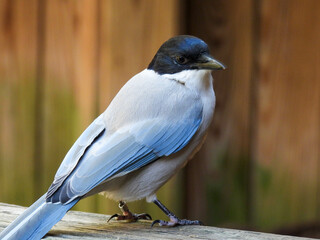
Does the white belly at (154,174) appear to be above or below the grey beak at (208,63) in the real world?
below

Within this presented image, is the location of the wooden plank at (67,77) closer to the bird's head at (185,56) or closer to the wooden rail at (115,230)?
the bird's head at (185,56)

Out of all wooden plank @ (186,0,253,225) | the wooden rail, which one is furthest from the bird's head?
wooden plank @ (186,0,253,225)

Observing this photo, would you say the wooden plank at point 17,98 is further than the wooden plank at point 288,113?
No

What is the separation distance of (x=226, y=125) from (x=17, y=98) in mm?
1194

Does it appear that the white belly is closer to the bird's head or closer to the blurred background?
the bird's head

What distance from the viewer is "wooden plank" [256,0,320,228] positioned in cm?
443

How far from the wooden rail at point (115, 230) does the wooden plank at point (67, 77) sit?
1.16 metres

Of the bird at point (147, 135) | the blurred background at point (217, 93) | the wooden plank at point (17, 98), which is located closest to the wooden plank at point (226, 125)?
the blurred background at point (217, 93)

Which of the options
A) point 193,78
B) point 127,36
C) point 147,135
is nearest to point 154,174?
point 147,135

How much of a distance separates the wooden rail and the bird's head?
648mm

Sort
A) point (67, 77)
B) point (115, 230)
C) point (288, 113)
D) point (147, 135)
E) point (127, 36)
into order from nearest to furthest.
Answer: point (115, 230), point (147, 135), point (127, 36), point (67, 77), point (288, 113)

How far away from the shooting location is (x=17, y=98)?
4.35 metres

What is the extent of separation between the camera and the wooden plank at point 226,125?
443cm

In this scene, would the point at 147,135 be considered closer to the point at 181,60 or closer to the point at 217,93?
the point at 181,60
